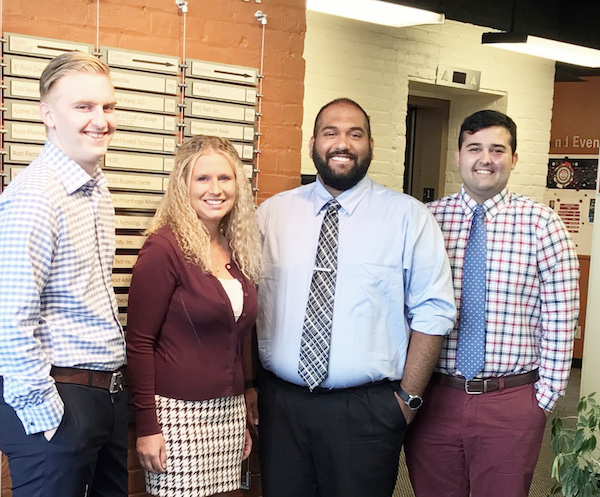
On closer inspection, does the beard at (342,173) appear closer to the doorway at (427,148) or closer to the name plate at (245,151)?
the name plate at (245,151)

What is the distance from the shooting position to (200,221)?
229cm

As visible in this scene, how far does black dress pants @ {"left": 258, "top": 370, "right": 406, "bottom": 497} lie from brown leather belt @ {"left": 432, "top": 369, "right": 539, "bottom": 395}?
24 centimetres

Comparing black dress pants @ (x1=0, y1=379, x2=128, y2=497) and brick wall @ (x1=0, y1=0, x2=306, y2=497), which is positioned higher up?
brick wall @ (x1=0, y1=0, x2=306, y2=497)

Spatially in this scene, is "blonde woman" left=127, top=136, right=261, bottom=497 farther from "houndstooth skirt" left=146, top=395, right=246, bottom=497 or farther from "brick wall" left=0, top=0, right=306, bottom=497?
"brick wall" left=0, top=0, right=306, bottom=497

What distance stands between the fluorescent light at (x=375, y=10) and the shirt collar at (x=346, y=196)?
1.36 m

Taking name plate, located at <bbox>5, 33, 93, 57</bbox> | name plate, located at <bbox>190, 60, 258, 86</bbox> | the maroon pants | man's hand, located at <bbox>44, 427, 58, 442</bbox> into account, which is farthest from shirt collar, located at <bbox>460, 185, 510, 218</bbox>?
man's hand, located at <bbox>44, 427, 58, 442</bbox>

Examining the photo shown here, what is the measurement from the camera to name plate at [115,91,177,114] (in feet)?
8.18

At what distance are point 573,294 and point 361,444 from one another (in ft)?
2.97

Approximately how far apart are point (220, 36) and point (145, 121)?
466 millimetres

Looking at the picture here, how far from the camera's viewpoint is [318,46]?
5039 mm

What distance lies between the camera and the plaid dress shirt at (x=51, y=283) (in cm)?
168

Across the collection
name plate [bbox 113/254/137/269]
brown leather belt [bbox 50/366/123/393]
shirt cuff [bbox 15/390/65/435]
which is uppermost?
name plate [bbox 113/254/137/269]

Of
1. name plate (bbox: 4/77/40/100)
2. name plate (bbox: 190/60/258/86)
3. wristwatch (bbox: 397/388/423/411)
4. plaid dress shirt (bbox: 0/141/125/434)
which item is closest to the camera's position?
plaid dress shirt (bbox: 0/141/125/434)

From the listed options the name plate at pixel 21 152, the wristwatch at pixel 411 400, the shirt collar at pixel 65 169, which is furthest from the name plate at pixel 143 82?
the wristwatch at pixel 411 400
